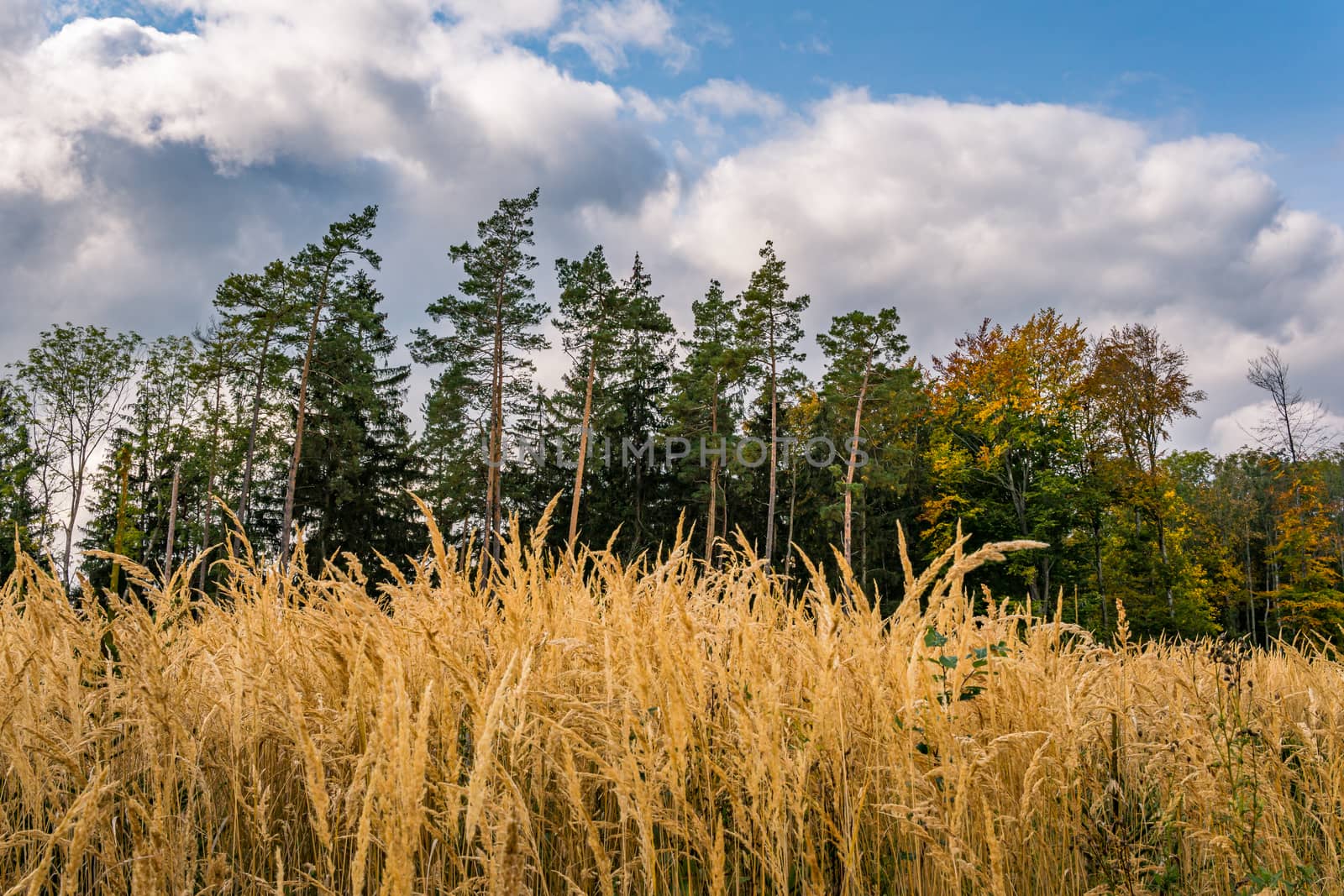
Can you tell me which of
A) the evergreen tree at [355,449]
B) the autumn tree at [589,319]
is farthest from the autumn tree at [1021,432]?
the evergreen tree at [355,449]

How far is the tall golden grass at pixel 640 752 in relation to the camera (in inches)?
64.8

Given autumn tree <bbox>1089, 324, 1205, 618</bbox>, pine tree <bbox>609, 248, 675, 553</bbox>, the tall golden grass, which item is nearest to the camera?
the tall golden grass

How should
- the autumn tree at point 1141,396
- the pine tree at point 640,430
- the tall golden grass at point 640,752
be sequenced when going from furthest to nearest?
the pine tree at point 640,430
the autumn tree at point 1141,396
the tall golden grass at point 640,752

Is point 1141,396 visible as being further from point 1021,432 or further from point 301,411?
point 301,411

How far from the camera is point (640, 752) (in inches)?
73.9

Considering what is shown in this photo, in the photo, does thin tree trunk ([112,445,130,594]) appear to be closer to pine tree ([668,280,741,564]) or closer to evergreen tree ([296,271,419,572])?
evergreen tree ([296,271,419,572])

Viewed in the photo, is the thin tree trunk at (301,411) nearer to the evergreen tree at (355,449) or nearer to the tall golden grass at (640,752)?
the evergreen tree at (355,449)

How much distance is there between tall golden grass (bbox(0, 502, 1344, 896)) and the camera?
5.40 feet

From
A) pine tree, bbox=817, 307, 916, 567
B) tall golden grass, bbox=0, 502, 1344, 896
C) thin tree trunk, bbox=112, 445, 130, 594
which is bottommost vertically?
tall golden grass, bbox=0, 502, 1344, 896

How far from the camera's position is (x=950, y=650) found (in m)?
3.21

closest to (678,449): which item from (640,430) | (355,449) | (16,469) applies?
(640,430)

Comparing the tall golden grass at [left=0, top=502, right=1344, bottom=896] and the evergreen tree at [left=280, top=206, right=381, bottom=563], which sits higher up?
the evergreen tree at [left=280, top=206, right=381, bottom=563]

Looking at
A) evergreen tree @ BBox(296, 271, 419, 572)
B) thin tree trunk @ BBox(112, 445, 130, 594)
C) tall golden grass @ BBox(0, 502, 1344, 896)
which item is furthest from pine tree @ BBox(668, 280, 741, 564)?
tall golden grass @ BBox(0, 502, 1344, 896)

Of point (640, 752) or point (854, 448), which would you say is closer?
point (640, 752)
